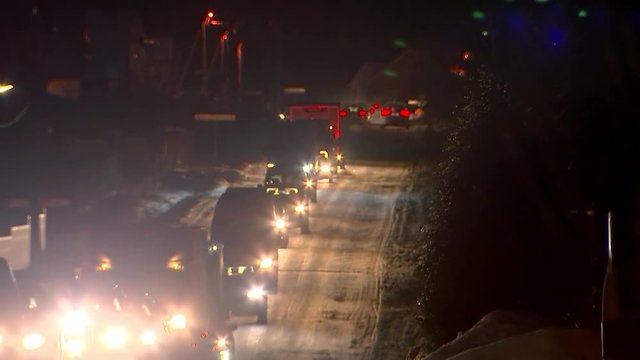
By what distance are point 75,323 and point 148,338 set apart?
1.20 metres

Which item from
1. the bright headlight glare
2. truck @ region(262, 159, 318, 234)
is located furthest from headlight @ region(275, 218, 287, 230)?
the bright headlight glare

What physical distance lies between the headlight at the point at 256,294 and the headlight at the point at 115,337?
6148 millimetres

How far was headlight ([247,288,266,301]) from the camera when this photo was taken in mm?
22562

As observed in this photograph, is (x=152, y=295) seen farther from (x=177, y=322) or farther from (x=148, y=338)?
(x=148, y=338)

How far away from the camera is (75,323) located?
1670cm

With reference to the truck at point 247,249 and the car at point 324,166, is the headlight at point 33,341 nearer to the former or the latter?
the truck at point 247,249

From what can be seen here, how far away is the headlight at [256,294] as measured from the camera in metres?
22.6

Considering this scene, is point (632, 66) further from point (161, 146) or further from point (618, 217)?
point (161, 146)

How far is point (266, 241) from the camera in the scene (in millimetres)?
25562

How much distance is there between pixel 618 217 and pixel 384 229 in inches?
1160

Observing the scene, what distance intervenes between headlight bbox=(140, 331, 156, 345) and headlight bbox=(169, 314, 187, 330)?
0.65 meters

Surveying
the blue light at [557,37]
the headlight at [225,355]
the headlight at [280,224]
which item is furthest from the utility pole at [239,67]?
the blue light at [557,37]

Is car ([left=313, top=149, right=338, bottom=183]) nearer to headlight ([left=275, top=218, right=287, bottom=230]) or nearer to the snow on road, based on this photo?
the snow on road

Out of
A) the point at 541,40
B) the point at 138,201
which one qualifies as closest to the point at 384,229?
the point at 138,201
